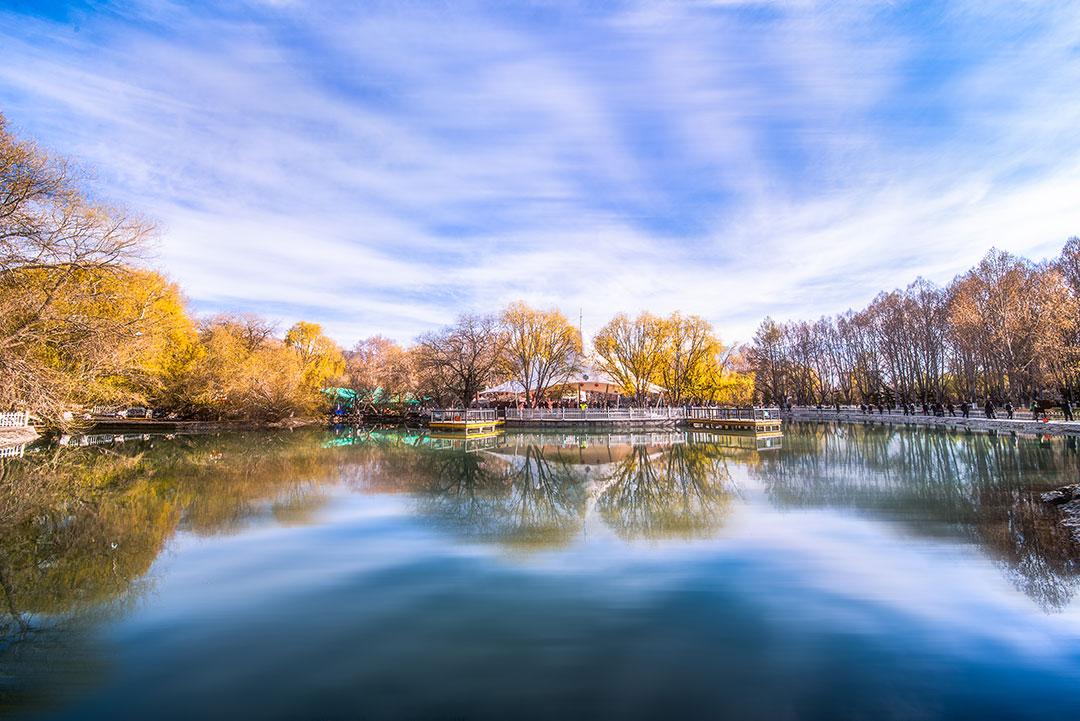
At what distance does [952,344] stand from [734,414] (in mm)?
23448

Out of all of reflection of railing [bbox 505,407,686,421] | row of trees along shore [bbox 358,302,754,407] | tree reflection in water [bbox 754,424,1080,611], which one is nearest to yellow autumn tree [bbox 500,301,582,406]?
Answer: row of trees along shore [bbox 358,302,754,407]

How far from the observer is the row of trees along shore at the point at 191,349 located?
14.0 meters

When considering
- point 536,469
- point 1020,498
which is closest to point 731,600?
point 1020,498

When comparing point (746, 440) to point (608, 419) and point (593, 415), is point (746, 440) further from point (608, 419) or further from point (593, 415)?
point (593, 415)

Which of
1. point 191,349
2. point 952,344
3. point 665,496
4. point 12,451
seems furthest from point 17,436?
point 952,344

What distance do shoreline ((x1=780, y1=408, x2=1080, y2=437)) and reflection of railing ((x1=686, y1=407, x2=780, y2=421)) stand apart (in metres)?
9.25

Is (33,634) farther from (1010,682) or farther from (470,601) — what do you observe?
(1010,682)

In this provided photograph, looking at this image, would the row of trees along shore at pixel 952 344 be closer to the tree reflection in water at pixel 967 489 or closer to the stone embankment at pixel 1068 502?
the tree reflection in water at pixel 967 489

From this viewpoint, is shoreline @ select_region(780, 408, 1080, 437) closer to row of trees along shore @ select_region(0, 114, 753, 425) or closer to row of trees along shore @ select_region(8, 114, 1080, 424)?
row of trees along shore @ select_region(8, 114, 1080, 424)

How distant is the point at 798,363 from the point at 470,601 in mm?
66743

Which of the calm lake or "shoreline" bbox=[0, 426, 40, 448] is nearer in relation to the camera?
the calm lake

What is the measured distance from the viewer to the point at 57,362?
17609mm

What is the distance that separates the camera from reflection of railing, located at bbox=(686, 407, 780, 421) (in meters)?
33.2

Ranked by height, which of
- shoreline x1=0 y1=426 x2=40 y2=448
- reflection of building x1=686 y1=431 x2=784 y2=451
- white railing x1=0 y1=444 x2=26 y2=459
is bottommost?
reflection of building x1=686 y1=431 x2=784 y2=451
